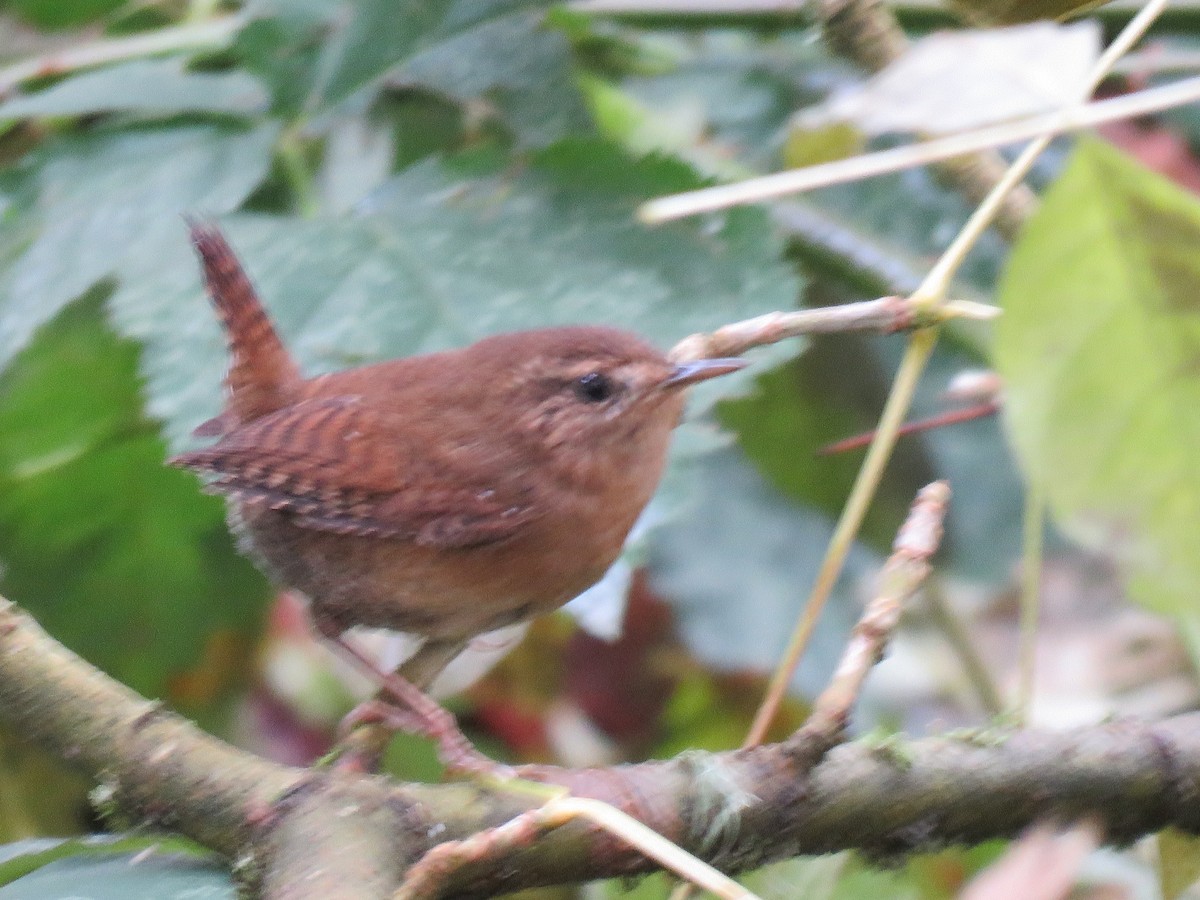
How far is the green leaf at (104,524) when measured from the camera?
206cm

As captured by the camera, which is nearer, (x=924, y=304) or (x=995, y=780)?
(x=924, y=304)

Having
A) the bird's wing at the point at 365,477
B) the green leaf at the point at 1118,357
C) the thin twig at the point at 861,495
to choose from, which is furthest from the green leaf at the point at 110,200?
the green leaf at the point at 1118,357

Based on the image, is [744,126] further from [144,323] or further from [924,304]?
[924,304]

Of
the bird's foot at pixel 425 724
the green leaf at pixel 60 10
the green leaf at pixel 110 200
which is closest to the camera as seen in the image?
the bird's foot at pixel 425 724

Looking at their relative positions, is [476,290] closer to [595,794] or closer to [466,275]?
[466,275]

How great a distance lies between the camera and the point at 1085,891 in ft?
9.05

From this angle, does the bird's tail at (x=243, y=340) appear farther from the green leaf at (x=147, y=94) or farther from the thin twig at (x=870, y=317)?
the thin twig at (x=870, y=317)

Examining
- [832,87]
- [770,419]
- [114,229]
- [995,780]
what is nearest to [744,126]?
[832,87]

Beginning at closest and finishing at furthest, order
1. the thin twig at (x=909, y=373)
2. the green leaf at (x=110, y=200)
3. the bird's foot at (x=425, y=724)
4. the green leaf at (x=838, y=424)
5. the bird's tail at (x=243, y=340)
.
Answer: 1. the thin twig at (x=909, y=373)
2. the bird's foot at (x=425, y=724)
3. the bird's tail at (x=243, y=340)
4. the green leaf at (x=110, y=200)
5. the green leaf at (x=838, y=424)

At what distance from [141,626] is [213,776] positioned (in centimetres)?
131

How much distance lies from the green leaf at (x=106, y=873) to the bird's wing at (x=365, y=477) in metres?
0.54

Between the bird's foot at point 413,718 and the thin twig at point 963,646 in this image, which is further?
the thin twig at point 963,646

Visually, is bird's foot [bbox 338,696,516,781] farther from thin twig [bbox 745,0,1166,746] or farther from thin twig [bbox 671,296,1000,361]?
thin twig [bbox 671,296,1000,361]

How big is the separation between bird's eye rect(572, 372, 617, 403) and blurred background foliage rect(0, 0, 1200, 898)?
13 cm
